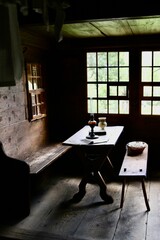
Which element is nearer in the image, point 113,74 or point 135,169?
point 135,169

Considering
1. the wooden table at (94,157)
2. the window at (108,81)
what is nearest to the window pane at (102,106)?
the window at (108,81)

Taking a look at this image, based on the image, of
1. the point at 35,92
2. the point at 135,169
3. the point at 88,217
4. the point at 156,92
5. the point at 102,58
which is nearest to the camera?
the point at 88,217

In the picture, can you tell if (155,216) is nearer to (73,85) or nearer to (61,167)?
(61,167)

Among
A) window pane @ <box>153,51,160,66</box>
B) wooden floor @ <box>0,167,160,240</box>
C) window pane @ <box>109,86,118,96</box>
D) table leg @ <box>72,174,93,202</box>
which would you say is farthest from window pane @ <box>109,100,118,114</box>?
table leg @ <box>72,174,93,202</box>

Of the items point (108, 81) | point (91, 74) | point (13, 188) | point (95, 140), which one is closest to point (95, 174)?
point (95, 140)

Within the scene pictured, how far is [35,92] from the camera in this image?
14.6 ft

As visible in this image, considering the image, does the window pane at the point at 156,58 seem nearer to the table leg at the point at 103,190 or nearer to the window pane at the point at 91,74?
the window pane at the point at 91,74

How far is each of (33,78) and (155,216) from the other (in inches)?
106

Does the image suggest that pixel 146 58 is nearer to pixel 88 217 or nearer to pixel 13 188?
pixel 88 217

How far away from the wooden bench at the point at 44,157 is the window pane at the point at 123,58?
5.75ft

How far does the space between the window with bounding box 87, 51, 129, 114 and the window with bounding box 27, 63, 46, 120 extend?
86 centimetres

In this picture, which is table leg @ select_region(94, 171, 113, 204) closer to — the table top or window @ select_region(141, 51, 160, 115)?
the table top

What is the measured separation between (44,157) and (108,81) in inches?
71.4

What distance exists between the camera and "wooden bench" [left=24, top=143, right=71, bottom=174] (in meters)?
3.64
